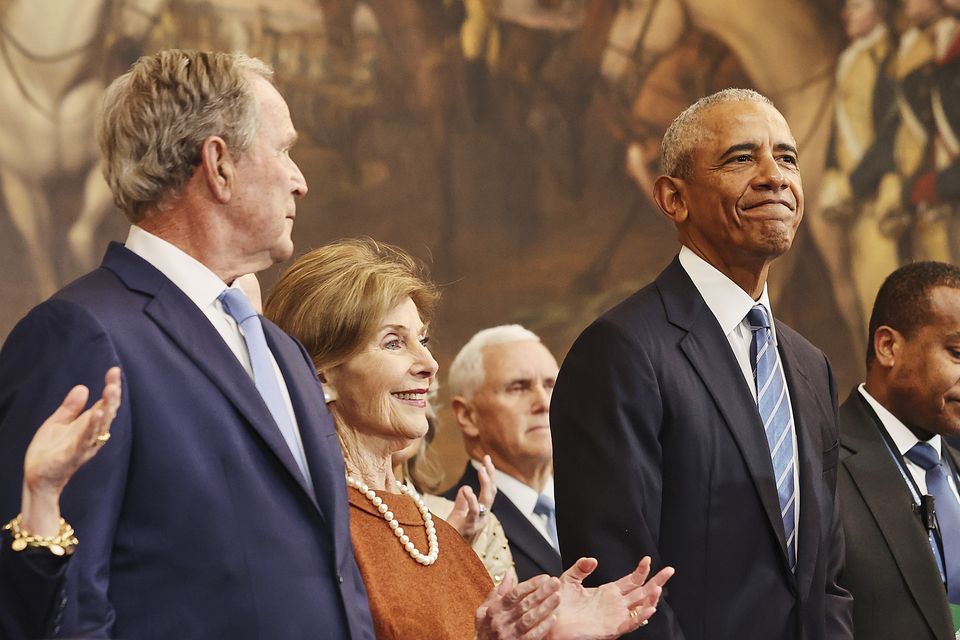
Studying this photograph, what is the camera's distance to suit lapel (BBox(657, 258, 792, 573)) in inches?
131

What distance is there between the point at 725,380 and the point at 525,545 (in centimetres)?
182

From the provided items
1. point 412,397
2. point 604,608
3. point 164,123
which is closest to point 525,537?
point 412,397

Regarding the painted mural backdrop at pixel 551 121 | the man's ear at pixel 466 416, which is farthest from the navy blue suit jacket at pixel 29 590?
the painted mural backdrop at pixel 551 121

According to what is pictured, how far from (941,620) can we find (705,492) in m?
1.41

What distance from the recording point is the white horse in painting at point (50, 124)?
8.41m

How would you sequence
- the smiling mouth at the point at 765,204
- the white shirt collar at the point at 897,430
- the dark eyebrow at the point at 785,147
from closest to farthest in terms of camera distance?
the smiling mouth at the point at 765,204 → the dark eyebrow at the point at 785,147 → the white shirt collar at the point at 897,430

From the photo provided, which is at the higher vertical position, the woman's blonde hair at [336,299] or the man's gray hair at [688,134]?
the man's gray hair at [688,134]

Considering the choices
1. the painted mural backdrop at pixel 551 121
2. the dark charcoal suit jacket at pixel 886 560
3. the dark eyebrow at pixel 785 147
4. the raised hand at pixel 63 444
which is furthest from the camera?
the painted mural backdrop at pixel 551 121

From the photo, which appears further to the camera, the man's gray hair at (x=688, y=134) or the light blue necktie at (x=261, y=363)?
the man's gray hair at (x=688, y=134)

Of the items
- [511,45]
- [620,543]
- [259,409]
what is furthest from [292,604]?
[511,45]

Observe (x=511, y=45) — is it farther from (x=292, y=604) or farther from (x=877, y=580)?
(x=292, y=604)

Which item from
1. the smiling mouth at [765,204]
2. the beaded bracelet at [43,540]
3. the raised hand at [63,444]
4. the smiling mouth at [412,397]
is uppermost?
the smiling mouth at [765,204]

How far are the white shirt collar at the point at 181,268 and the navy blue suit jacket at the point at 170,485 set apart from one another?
4 cm

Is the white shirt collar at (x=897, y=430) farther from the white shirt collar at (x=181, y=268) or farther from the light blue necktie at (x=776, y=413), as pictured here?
the white shirt collar at (x=181, y=268)
